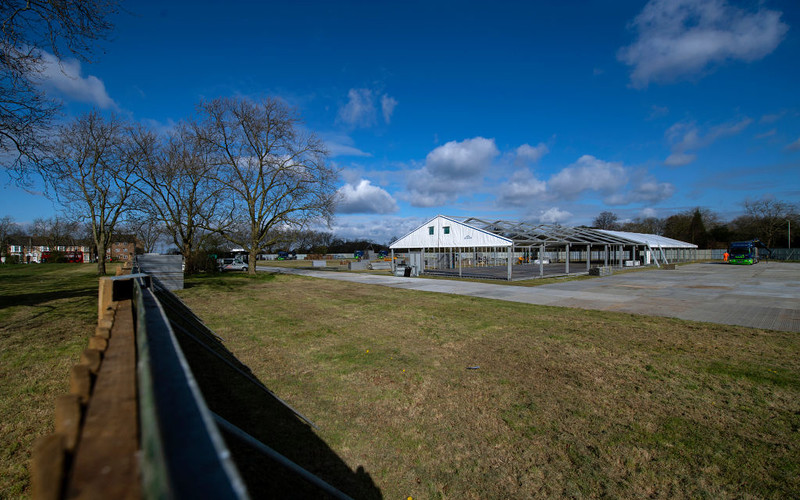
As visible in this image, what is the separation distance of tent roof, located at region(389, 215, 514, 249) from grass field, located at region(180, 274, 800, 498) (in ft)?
50.1

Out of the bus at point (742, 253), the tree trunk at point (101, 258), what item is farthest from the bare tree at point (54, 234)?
the bus at point (742, 253)

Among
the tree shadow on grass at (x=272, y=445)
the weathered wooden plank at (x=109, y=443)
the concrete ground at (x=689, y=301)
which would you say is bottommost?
the tree shadow on grass at (x=272, y=445)

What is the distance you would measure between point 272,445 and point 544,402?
12.0 ft

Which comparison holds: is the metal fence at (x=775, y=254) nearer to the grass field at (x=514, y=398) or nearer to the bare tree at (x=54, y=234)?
the grass field at (x=514, y=398)

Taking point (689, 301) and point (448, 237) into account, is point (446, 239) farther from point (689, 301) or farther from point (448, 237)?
point (689, 301)

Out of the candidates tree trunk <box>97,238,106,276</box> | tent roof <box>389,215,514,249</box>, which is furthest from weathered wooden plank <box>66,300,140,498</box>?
tree trunk <box>97,238,106,276</box>

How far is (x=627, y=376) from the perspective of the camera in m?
6.04

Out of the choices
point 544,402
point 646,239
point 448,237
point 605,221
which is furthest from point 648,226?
point 544,402

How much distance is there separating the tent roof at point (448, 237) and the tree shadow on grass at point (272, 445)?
66.7ft

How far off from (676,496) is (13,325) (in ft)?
38.8

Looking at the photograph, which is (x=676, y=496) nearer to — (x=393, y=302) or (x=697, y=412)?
(x=697, y=412)

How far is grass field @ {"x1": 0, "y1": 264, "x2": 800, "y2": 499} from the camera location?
364 cm

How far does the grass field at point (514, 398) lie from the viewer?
143 inches

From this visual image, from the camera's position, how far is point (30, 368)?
5.48 metres
